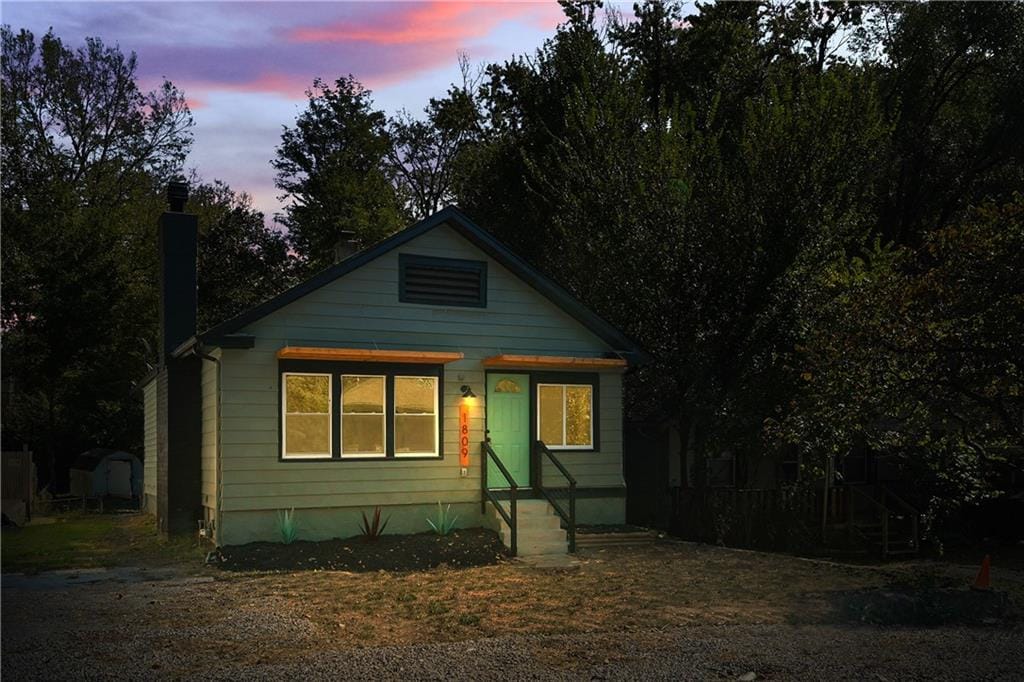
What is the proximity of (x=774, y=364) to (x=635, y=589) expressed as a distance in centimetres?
846

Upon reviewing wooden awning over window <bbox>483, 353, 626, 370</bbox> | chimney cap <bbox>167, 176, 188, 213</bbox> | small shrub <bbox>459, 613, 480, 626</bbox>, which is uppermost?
chimney cap <bbox>167, 176, 188, 213</bbox>

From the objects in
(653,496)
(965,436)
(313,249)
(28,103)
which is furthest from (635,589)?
(28,103)

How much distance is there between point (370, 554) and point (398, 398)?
121 inches

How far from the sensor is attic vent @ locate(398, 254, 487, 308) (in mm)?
17141

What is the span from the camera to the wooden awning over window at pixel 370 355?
51.3 ft

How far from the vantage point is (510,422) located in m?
18.0

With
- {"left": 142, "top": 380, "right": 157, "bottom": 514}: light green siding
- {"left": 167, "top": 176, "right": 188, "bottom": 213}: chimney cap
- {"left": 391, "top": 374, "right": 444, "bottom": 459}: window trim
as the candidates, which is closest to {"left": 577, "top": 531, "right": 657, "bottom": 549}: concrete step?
{"left": 391, "top": 374, "right": 444, "bottom": 459}: window trim

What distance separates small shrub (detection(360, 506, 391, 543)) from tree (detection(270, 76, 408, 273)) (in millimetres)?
25993

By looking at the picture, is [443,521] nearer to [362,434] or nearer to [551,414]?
[362,434]

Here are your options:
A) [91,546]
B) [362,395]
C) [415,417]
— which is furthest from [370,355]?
[91,546]

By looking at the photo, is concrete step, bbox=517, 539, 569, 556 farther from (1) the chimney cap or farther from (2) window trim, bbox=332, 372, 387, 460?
(1) the chimney cap

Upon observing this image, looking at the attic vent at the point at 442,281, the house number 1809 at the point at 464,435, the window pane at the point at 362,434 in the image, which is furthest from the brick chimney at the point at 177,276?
the house number 1809 at the point at 464,435

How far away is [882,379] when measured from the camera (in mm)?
13008

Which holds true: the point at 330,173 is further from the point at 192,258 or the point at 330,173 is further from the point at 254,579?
the point at 254,579
